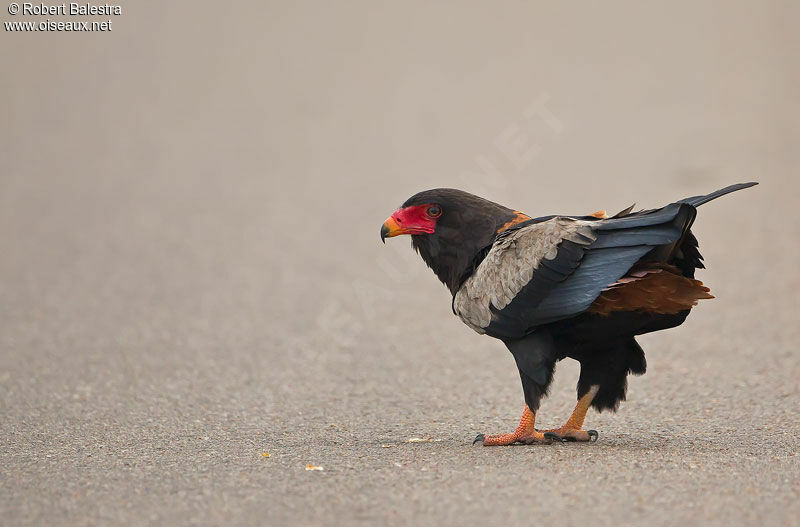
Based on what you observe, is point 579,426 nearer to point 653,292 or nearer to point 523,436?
point 523,436

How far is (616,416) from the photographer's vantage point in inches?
300

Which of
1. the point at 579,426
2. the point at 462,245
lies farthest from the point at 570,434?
the point at 462,245

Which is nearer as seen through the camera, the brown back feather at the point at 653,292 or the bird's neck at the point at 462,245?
the brown back feather at the point at 653,292

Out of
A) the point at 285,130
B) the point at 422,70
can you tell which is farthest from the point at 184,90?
the point at 422,70

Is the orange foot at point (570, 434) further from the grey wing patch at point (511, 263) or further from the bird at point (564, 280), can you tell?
the grey wing patch at point (511, 263)

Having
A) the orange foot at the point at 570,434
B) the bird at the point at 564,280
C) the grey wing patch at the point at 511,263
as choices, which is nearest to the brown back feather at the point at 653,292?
the bird at the point at 564,280

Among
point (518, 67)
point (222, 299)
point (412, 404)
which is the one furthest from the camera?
point (518, 67)

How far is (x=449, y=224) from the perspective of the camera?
262 inches

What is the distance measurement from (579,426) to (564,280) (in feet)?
3.91

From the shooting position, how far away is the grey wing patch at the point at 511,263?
5973 millimetres

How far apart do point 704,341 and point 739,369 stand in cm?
135

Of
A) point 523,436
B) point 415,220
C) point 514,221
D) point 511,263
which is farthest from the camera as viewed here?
point 415,220

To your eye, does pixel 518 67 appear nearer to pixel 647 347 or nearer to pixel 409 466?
pixel 647 347

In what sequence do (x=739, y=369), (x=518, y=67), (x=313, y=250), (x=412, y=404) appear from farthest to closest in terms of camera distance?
(x=518, y=67)
(x=313, y=250)
(x=739, y=369)
(x=412, y=404)
